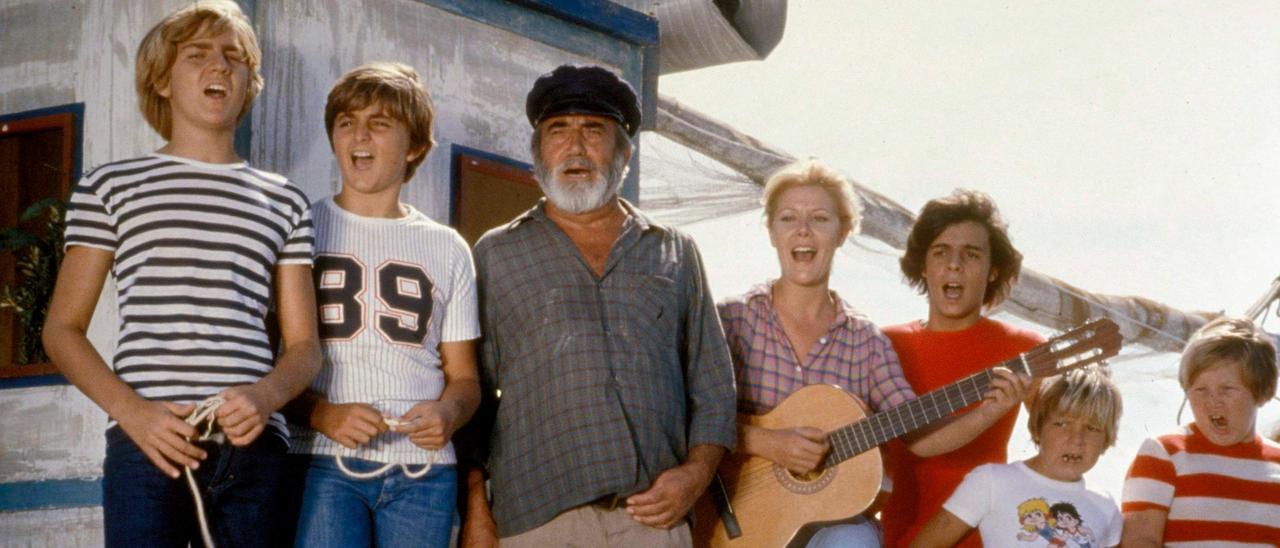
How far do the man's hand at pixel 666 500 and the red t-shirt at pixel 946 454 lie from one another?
105cm

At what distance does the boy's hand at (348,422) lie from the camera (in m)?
3.29

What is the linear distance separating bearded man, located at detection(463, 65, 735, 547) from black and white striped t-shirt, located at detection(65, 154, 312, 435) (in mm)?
686

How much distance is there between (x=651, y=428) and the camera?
3.63m

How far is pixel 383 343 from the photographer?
3438 mm

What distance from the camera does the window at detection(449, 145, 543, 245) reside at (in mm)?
5430

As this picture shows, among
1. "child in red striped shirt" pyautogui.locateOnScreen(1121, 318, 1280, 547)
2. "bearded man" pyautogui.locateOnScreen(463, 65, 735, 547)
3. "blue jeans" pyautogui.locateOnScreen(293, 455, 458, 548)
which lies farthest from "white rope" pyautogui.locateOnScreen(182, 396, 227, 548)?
"child in red striped shirt" pyautogui.locateOnScreen(1121, 318, 1280, 547)

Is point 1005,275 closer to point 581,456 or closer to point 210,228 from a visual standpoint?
point 581,456

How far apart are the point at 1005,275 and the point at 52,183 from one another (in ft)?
11.3

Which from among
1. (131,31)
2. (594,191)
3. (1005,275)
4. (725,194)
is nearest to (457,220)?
(131,31)

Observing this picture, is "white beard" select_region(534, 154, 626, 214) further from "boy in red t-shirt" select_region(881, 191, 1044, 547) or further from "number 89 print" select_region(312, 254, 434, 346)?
"boy in red t-shirt" select_region(881, 191, 1044, 547)

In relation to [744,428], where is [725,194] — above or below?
above

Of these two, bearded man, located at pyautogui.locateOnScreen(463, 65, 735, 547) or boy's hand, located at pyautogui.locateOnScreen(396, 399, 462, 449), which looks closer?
boy's hand, located at pyautogui.locateOnScreen(396, 399, 462, 449)

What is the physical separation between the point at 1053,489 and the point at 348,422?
231 cm

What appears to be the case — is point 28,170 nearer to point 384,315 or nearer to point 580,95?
point 384,315
